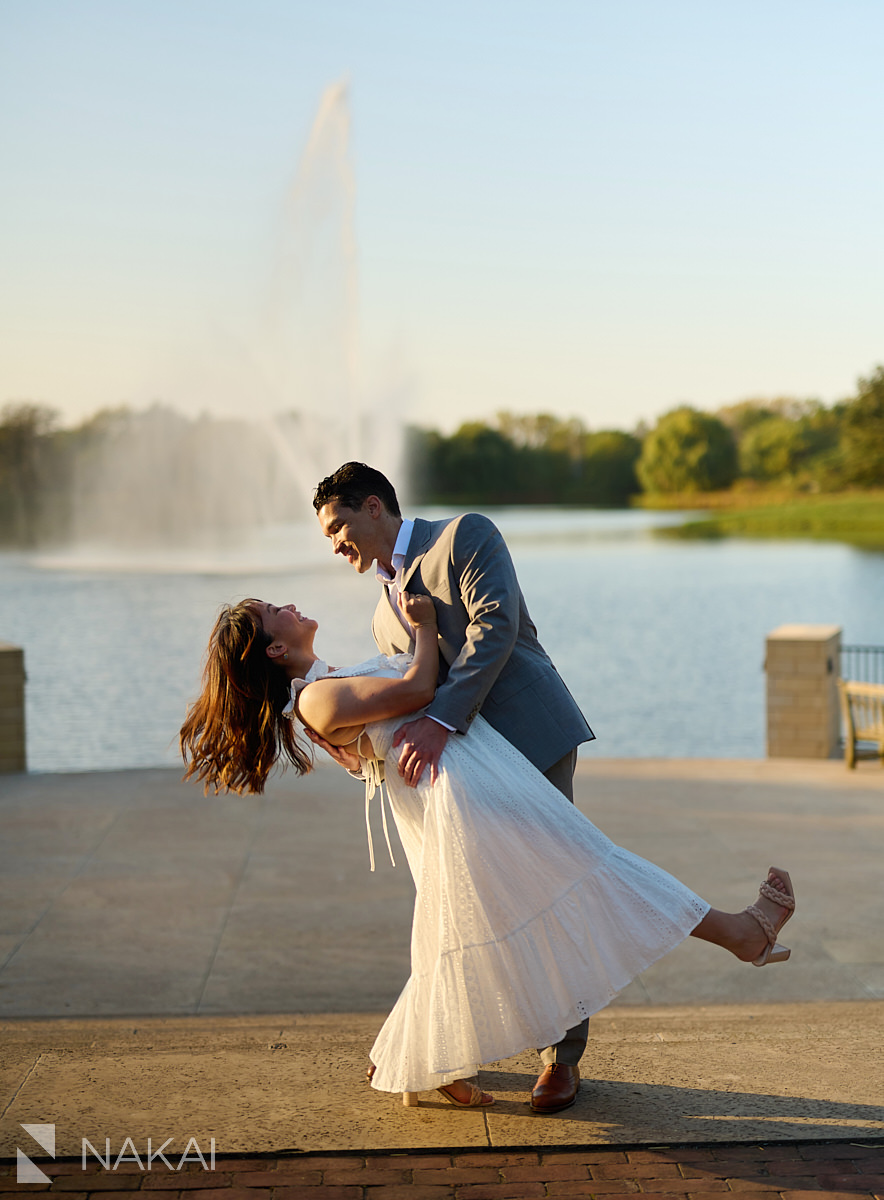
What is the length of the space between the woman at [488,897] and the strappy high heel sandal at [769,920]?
2cm

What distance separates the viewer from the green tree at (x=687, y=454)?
3305 inches

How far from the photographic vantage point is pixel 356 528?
11.9 feet

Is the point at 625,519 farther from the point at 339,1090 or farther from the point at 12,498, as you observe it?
the point at 339,1090

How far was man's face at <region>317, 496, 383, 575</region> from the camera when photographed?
3615 millimetres

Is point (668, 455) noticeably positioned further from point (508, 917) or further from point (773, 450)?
point (508, 917)

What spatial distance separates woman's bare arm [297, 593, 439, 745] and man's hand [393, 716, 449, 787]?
63mm

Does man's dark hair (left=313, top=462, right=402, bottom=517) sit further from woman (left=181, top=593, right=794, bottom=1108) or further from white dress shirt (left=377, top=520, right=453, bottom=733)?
woman (left=181, top=593, right=794, bottom=1108)

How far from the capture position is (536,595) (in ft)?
132

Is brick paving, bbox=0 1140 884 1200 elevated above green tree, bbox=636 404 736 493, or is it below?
below

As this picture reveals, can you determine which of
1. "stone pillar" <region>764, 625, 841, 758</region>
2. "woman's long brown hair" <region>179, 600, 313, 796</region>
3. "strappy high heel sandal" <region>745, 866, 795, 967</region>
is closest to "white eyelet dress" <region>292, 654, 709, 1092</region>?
"strappy high heel sandal" <region>745, 866, 795, 967</region>

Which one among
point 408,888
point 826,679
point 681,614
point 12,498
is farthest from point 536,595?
point 408,888

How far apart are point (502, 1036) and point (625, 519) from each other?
89.9m

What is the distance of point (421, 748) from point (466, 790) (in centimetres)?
17

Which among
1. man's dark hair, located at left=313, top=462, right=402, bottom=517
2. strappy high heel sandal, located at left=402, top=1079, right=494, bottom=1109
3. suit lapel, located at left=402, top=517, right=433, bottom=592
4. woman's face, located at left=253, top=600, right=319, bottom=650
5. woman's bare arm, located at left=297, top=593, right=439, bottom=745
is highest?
man's dark hair, located at left=313, top=462, right=402, bottom=517
